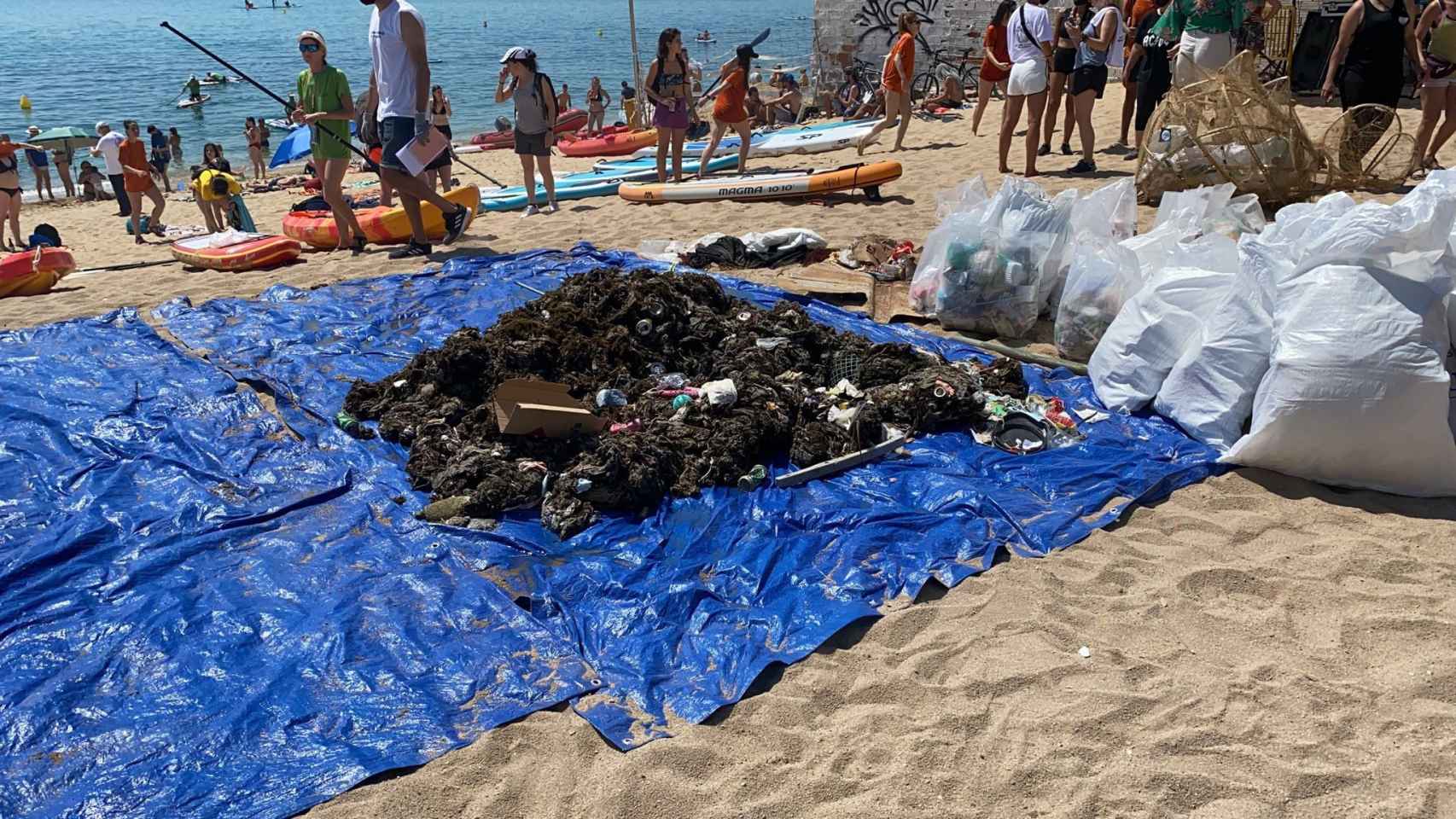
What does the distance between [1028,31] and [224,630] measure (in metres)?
8.24

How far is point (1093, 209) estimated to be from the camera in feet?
18.9

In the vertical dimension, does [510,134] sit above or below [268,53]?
below

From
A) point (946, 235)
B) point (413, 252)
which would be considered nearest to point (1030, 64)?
point (946, 235)

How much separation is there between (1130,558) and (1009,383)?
4.70 ft

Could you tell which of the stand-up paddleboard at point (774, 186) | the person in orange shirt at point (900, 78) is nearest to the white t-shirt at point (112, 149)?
the stand-up paddleboard at point (774, 186)

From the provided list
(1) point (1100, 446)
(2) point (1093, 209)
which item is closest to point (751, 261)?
(2) point (1093, 209)

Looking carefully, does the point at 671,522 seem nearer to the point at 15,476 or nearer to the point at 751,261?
the point at 15,476

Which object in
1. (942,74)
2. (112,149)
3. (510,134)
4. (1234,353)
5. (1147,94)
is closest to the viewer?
(1234,353)

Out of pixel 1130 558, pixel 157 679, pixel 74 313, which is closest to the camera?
pixel 157 679

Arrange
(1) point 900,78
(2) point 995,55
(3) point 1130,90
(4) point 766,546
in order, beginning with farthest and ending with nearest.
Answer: (2) point 995,55 < (1) point 900,78 < (3) point 1130,90 < (4) point 766,546

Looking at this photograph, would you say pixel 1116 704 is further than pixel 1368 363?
No

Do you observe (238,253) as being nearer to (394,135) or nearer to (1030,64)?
(394,135)

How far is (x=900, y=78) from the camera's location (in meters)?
12.0

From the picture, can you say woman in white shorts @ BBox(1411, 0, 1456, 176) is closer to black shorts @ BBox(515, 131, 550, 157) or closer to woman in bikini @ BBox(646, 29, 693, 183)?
woman in bikini @ BBox(646, 29, 693, 183)
